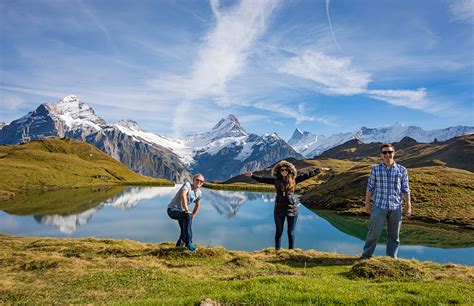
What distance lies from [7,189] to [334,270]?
454 ft

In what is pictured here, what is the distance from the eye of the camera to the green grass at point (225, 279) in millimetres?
10656

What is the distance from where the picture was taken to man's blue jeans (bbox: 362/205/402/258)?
54.1 ft

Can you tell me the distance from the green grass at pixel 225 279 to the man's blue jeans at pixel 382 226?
1340mm

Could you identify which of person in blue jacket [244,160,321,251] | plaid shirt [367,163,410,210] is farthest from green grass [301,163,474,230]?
person in blue jacket [244,160,321,251]

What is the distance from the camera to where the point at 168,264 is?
17625 millimetres

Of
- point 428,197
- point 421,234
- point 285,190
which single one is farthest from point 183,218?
point 428,197

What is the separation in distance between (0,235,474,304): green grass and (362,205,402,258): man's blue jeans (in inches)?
52.8

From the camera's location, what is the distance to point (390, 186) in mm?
16328

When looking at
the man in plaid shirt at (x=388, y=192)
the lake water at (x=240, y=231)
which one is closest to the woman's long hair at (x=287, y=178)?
the man in plaid shirt at (x=388, y=192)

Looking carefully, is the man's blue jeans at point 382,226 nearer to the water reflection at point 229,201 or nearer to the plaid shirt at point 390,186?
the plaid shirt at point 390,186

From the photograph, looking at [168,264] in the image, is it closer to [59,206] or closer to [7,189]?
[59,206]

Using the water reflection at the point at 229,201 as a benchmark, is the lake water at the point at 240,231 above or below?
below

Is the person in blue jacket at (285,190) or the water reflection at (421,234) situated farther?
the water reflection at (421,234)

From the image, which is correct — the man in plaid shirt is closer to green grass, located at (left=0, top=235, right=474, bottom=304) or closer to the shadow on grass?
green grass, located at (left=0, top=235, right=474, bottom=304)
